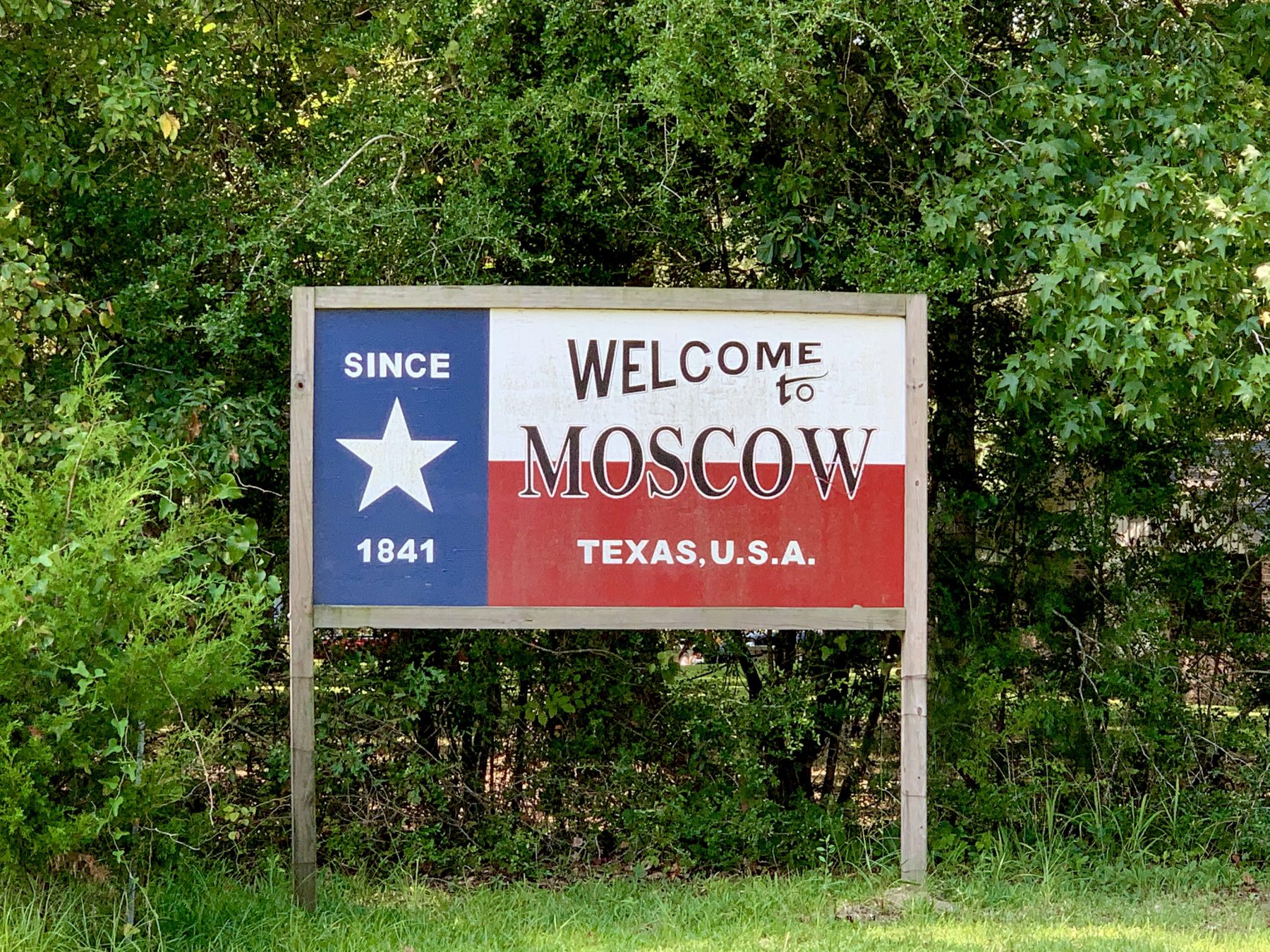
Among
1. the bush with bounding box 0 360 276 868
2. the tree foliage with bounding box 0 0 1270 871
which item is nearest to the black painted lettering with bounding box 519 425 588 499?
the bush with bounding box 0 360 276 868

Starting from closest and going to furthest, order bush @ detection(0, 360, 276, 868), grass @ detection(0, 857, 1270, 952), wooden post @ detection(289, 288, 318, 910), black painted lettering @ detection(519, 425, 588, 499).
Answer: bush @ detection(0, 360, 276, 868)
grass @ detection(0, 857, 1270, 952)
wooden post @ detection(289, 288, 318, 910)
black painted lettering @ detection(519, 425, 588, 499)

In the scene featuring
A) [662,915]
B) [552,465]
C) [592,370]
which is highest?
[592,370]

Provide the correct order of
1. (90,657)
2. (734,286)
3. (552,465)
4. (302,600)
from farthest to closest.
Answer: (734,286), (552,465), (302,600), (90,657)

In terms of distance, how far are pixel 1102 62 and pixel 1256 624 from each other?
10.4 ft

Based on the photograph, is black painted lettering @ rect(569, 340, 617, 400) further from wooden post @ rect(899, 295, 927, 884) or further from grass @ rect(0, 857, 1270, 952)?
grass @ rect(0, 857, 1270, 952)

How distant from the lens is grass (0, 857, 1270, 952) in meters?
4.18

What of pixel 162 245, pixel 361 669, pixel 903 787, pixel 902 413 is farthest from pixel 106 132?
pixel 903 787

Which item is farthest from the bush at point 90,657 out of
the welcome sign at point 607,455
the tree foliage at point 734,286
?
the tree foliage at point 734,286

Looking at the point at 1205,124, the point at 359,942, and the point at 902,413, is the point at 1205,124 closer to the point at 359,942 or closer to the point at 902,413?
the point at 902,413

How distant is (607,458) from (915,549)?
4.16ft

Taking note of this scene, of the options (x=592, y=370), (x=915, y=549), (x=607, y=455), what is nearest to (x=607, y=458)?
(x=607, y=455)

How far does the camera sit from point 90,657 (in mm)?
3930

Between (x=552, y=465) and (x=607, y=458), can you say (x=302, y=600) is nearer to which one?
(x=552, y=465)

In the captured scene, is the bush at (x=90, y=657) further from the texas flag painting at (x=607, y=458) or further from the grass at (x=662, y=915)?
the texas flag painting at (x=607, y=458)
